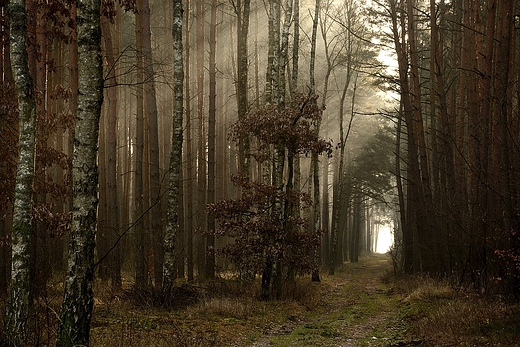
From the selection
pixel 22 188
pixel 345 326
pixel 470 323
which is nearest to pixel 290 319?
pixel 345 326

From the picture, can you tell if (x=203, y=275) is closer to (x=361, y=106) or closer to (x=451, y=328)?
(x=451, y=328)

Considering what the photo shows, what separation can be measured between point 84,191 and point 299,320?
7.17m

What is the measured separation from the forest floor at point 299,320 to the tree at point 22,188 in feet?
4.11

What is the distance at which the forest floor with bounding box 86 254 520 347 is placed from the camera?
784cm

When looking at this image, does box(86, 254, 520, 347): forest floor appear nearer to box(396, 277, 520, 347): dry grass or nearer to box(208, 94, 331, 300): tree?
box(396, 277, 520, 347): dry grass

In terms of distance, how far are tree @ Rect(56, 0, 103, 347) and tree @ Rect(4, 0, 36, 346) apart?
1.08 m

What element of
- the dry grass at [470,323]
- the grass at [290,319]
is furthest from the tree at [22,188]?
the dry grass at [470,323]

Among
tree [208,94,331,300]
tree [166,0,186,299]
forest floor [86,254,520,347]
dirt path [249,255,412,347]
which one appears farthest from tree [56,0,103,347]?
tree [208,94,331,300]

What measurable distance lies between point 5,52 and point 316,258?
14568mm

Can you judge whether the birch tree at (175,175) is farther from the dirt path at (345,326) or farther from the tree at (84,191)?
A: the tree at (84,191)

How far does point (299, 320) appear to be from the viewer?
1153 cm

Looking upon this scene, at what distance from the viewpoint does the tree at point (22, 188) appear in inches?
255

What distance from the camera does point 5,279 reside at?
9852 millimetres

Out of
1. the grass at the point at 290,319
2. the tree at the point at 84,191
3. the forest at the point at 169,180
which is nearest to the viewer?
the tree at the point at 84,191
